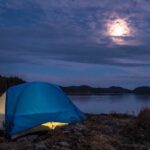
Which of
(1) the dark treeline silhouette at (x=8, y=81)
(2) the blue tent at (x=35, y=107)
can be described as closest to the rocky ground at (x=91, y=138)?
(2) the blue tent at (x=35, y=107)

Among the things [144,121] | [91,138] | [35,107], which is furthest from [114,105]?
[91,138]

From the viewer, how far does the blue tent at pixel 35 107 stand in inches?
590

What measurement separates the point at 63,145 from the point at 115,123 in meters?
4.29

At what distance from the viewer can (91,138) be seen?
13.5 meters

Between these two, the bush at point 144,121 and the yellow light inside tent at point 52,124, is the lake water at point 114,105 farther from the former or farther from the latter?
the yellow light inside tent at point 52,124

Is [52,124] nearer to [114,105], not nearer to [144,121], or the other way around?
[144,121]

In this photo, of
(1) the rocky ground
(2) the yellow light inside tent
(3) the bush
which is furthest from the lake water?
(2) the yellow light inside tent

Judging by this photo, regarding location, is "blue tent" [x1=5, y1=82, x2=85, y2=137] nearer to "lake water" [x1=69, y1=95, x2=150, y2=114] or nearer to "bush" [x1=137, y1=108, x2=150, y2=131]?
"bush" [x1=137, y1=108, x2=150, y2=131]

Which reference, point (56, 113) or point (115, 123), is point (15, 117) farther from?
point (115, 123)

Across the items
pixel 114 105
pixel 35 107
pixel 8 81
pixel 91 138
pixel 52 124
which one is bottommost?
pixel 91 138

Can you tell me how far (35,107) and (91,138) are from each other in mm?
2627

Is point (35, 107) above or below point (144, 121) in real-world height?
above

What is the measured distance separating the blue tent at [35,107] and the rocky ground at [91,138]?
0.41 m

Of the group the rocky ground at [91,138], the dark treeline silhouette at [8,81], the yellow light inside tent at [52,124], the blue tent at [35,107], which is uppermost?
the dark treeline silhouette at [8,81]
